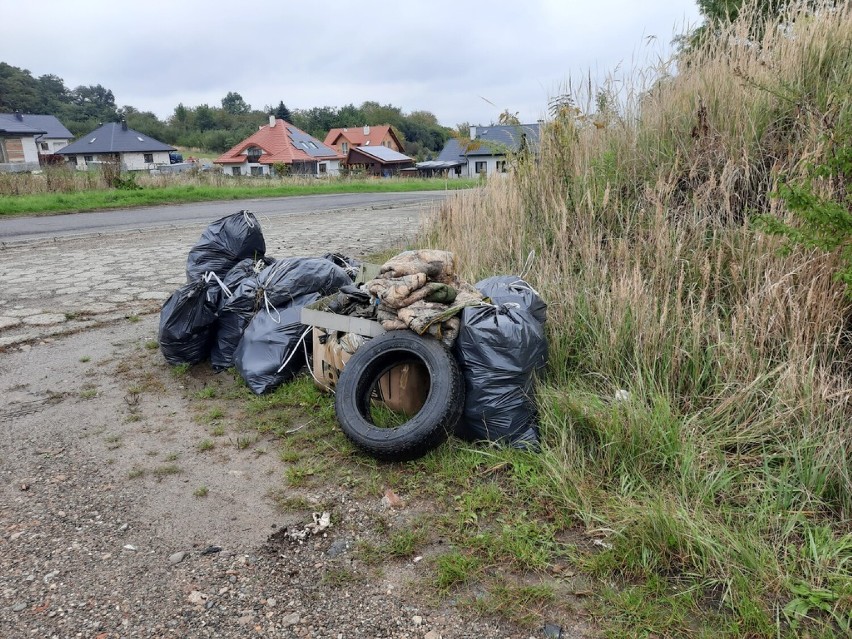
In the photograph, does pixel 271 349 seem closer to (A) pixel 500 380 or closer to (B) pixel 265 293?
(B) pixel 265 293

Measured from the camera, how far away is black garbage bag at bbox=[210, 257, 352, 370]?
4438 millimetres

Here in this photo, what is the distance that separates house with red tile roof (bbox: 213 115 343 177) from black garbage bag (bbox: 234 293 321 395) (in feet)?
173

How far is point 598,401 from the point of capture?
3.14 metres

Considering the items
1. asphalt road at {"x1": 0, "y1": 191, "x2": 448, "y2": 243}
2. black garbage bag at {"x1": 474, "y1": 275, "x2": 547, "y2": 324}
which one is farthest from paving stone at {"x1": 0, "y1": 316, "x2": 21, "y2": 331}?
asphalt road at {"x1": 0, "y1": 191, "x2": 448, "y2": 243}

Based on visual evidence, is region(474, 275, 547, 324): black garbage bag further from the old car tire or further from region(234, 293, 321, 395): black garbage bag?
region(234, 293, 321, 395): black garbage bag

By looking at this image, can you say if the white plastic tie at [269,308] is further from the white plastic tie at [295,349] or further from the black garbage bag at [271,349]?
the white plastic tie at [295,349]

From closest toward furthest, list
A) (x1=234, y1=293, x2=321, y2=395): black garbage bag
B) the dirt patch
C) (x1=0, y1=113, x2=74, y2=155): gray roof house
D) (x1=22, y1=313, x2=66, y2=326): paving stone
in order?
the dirt patch
(x1=234, y1=293, x2=321, y2=395): black garbage bag
(x1=22, y1=313, x2=66, y2=326): paving stone
(x1=0, y1=113, x2=74, y2=155): gray roof house

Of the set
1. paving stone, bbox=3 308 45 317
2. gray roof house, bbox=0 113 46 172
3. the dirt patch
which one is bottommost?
the dirt patch

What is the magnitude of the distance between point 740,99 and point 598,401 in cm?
299

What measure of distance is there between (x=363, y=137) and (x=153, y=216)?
60421 mm

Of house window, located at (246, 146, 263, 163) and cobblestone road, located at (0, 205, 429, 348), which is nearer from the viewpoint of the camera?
cobblestone road, located at (0, 205, 429, 348)

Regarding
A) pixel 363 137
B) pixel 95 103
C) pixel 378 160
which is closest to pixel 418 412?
pixel 378 160

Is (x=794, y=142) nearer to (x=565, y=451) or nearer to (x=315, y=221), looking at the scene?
(x=565, y=451)

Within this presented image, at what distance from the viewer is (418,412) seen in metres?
3.23
